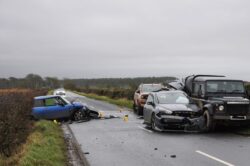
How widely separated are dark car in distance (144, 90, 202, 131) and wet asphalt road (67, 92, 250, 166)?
0.50m

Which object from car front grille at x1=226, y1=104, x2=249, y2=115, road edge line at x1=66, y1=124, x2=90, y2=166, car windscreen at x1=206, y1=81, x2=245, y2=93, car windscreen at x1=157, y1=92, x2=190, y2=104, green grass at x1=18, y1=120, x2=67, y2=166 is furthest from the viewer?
car windscreen at x1=157, y1=92, x2=190, y2=104

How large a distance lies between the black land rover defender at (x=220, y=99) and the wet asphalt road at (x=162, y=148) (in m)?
0.68

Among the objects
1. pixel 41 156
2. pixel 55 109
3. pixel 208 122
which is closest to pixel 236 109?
pixel 208 122

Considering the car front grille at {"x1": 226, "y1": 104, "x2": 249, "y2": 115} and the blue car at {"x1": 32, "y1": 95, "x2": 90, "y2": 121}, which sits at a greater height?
the car front grille at {"x1": 226, "y1": 104, "x2": 249, "y2": 115}

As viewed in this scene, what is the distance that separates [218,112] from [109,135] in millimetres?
4263

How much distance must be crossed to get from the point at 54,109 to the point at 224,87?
389 inches

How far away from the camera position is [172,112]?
696 inches

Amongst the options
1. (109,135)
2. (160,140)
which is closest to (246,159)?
(160,140)

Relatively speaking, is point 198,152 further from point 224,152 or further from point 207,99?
point 207,99

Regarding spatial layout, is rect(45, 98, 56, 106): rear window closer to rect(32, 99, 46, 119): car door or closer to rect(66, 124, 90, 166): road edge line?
rect(32, 99, 46, 119): car door

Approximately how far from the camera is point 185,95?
1970cm

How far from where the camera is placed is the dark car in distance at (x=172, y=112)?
17.5 meters

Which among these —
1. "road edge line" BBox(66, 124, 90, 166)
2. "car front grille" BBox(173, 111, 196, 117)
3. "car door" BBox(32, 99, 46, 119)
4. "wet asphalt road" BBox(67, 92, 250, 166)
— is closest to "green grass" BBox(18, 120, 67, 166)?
"road edge line" BBox(66, 124, 90, 166)

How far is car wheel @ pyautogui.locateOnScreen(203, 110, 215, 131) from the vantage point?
1723cm
